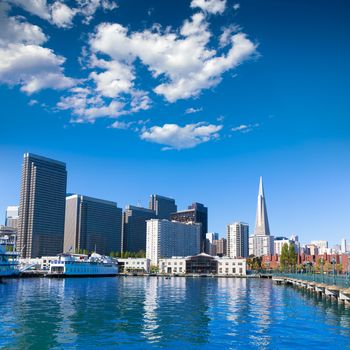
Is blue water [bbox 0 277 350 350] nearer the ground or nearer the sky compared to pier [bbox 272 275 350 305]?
nearer the ground

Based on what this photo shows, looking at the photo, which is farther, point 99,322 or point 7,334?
point 99,322

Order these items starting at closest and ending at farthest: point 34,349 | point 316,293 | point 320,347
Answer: point 34,349 → point 320,347 → point 316,293

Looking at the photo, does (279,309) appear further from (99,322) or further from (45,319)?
(45,319)

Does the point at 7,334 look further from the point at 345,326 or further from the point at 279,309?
the point at 279,309

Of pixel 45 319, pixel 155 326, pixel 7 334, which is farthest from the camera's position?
pixel 45 319

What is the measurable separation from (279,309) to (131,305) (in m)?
23.7

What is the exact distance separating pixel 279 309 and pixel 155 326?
89.6 ft

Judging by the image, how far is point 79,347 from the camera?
38938mm

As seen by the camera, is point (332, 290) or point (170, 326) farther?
point (332, 290)

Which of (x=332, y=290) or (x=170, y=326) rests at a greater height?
(x=332, y=290)

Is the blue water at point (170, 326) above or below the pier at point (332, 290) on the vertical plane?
below

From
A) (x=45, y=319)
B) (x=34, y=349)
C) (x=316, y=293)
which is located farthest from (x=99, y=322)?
(x=316, y=293)

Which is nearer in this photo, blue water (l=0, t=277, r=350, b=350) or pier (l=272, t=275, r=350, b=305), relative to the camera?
blue water (l=0, t=277, r=350, b=350)

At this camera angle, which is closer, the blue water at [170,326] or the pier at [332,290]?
the blue water at [170,326]
